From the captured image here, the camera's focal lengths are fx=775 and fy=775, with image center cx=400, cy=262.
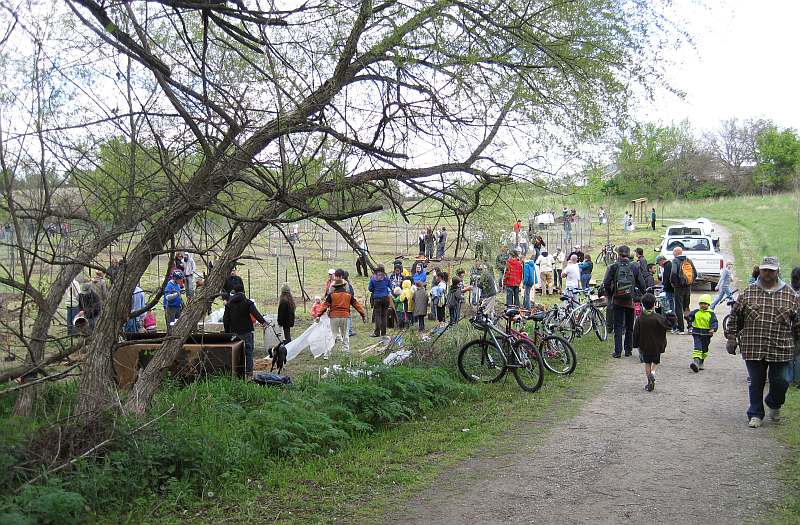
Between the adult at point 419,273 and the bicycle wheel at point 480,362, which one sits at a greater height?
the adult at point 419,273

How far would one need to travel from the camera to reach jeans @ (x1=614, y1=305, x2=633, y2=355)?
13.6 meters

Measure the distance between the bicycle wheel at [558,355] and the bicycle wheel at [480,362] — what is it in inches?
39.3

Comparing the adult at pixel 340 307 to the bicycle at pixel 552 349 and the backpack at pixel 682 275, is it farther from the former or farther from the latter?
the backpack at pixel 682 275

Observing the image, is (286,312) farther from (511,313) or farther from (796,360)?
(796,360)

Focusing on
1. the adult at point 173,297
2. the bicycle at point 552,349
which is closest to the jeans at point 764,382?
the bicycle at point 552,349

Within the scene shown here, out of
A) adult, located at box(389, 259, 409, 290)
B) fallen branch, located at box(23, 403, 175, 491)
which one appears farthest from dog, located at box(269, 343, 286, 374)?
adult, located at box(389, 259, 409, 290)

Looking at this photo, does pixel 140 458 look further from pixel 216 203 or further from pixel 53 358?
pixel 216 203

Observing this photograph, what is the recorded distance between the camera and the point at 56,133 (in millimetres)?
6590

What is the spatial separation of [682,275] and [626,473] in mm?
10776

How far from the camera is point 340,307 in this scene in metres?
16.2

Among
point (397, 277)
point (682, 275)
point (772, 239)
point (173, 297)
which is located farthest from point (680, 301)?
point (772, 239)

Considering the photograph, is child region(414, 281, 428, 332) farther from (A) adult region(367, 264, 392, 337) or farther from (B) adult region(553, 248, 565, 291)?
(B) adult region(553, 248, 565, 291)

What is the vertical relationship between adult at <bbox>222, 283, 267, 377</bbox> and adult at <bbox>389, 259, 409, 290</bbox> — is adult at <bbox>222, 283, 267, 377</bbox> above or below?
below

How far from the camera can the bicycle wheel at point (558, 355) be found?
11914mm
